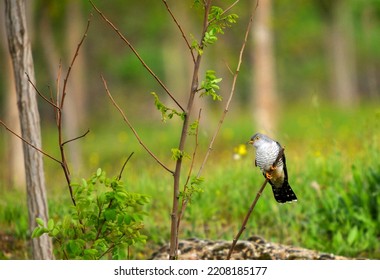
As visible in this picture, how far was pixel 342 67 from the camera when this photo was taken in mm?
32125

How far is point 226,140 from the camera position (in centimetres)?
2133

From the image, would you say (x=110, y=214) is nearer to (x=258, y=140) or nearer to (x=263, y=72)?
(x=258, y=140)

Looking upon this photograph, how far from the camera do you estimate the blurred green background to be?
7.38 metres

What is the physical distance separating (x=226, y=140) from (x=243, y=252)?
15151 mm

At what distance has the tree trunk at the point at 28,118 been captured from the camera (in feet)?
19.8

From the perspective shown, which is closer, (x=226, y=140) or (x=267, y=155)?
(x=267, y=155)

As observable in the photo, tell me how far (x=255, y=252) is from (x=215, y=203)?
69.5 inches

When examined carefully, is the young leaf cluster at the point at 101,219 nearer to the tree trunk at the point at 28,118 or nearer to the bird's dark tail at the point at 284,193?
the bird's dark tail at the point at 284,193

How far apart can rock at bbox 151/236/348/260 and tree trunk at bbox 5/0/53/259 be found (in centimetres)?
104

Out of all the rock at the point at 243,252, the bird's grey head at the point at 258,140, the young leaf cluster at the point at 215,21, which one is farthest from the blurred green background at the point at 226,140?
the rock at the point at 243,252

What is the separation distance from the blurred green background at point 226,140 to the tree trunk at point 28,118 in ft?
0.75

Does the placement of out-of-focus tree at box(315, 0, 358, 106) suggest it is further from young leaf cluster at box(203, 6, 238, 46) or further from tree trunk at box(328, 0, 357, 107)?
young leaf cluster at box(203, 6, 238, 46)

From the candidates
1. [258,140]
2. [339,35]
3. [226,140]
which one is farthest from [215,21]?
[339,35]

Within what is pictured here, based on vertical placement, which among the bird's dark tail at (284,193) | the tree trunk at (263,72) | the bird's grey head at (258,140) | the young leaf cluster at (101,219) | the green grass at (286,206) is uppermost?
the tree trunk at (263,72)
